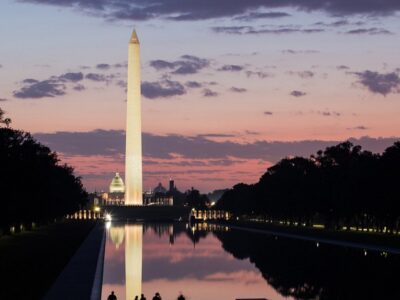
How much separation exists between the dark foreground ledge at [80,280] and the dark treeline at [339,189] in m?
33.3

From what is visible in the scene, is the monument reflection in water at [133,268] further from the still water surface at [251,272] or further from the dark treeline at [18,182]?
the dark treeline at [18,182]

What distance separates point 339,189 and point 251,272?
1698 inches

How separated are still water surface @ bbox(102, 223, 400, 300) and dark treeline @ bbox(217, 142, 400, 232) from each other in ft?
37.7

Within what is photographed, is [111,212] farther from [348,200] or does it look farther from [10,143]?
[10,143]

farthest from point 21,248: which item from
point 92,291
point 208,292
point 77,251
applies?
point 92,291

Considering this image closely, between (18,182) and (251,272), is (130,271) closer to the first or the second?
→ (251,272)

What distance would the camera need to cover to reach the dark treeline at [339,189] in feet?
242

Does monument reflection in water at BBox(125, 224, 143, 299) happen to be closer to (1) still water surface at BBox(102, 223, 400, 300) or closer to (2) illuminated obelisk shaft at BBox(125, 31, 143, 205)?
(1) still water surface at BBox(102, 223, 400, 300)

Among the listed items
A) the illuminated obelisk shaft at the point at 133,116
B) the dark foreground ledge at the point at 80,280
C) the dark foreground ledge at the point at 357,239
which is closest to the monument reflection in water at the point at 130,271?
the dark foreground ledge at the point at 80,280

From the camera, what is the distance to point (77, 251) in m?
51.4

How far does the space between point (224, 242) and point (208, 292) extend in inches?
1479

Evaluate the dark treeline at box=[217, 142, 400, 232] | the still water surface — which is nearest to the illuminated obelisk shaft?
the dark treeline at box=[217, 142, 400, 232]

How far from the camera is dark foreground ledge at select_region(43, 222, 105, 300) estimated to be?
2786 centimetres

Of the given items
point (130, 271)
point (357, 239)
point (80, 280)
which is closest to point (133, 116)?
point (357, 239)
